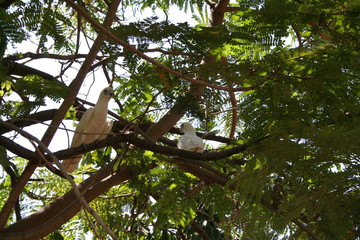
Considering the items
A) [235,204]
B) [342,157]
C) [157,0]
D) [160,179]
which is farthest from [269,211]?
[157,0]

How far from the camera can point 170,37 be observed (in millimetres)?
2932

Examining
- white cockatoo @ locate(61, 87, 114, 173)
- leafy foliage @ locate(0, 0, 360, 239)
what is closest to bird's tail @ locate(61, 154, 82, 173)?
white cockatoo @ locate(61, 87, 114, 173)

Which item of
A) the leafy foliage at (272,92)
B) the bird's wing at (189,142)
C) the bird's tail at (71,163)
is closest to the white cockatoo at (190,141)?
the bird's wing at (189,142)

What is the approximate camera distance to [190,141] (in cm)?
480

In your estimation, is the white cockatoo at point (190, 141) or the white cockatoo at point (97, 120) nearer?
the white cockatoo at point (190, 141)

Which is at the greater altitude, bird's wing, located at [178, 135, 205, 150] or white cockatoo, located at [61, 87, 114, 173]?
white cockatoo, located at [61, 87, 114, 173]

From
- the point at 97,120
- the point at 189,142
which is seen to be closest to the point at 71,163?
the point at 97,120

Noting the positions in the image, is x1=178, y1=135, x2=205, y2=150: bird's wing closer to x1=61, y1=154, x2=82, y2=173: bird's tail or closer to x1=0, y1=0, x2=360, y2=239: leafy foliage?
x1=0, y1=0, x2=360, y2=239: leafy foliage

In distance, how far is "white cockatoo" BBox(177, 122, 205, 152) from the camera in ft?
15.7

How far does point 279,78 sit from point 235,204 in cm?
182

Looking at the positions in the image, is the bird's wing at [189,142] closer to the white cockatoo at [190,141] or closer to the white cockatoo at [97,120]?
the white cockatoo at [190,141]

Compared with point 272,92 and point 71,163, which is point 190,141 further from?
point 272,92

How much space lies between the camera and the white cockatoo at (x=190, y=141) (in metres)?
4.79

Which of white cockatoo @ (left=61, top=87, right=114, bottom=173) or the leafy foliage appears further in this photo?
white cockatoo @ (left=61, top=87, right=114, bottom=173)
